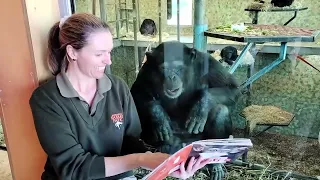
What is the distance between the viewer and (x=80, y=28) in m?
0.89

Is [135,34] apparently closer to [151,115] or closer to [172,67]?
[172,67]

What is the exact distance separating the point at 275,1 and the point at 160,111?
24.8 inches

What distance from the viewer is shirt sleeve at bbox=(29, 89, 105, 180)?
0.90m

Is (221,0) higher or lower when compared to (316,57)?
higher

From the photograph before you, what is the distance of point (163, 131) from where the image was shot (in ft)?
4.61

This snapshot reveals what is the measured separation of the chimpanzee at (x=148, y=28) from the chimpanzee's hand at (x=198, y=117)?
348mm

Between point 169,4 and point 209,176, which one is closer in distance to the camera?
point 169,4

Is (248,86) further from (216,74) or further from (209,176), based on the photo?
(209,176)

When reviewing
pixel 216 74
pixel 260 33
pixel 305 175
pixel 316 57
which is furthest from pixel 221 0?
pixel 305 175

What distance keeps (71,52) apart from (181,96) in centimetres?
55

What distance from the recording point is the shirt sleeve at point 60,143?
0.90m

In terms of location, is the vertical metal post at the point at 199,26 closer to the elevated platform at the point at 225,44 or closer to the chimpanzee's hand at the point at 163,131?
the elevated platform at the point at 225,44

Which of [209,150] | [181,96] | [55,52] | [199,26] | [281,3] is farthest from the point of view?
[181,96]

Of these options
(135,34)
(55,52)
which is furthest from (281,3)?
(55,52)
